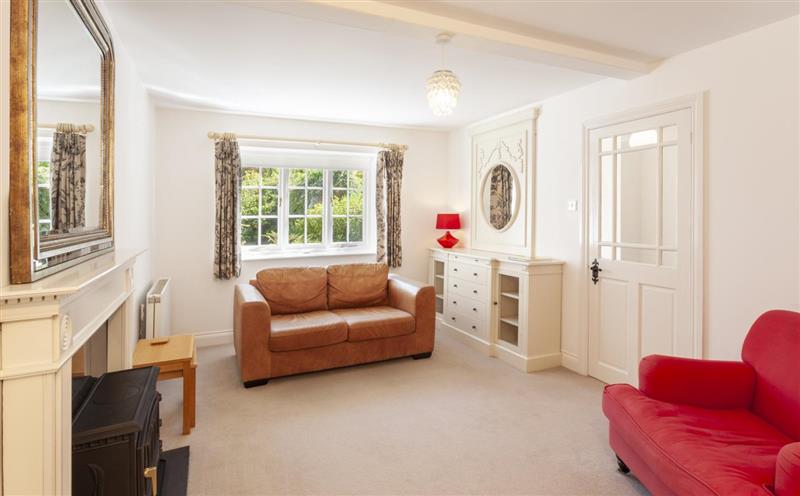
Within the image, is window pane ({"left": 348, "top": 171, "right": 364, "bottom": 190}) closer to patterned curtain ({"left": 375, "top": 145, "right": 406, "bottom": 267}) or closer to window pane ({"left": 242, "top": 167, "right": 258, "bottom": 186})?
patterned curtain ({"left": 375, "top": 145, "right": 406, "bottom": 267})

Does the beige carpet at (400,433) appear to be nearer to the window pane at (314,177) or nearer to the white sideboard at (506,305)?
the white sideboard at (506,305)

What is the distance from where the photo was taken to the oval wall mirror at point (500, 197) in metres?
4.42

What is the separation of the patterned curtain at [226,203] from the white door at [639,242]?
339cm

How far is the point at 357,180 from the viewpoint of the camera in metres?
5.27

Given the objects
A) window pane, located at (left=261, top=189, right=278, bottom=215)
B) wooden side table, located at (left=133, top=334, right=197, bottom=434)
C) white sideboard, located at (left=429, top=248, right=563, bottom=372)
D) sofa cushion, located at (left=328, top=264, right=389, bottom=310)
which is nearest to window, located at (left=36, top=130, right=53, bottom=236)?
wooden side table, located at (left=133, top=334, right=197, bottom=434)

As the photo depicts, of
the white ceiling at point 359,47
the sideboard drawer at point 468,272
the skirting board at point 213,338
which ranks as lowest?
the skirting board at point 213,338

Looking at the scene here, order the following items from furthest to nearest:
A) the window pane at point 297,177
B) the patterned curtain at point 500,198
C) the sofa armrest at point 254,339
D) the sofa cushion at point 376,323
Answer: the window pane at point 297,177 → the patterned curtain at point 500,198 → the sofa cushion at point 376,323 → the sofa armrest at point 254,339

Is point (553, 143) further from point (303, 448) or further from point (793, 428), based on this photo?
point (303, 448)

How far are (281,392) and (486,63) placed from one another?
2.89 m

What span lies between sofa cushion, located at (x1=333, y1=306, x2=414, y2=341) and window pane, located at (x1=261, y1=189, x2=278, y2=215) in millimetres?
1562

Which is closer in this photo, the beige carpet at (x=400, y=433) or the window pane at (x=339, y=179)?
the beige carpet at (x=400, y=433)

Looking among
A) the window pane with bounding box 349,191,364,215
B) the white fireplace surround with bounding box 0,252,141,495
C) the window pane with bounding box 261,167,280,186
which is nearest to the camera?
the white fireplace surround with bounding box 0,252,141,495

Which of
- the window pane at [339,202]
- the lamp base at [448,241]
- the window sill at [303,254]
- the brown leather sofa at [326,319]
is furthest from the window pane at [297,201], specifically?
the lamp base at [448,241]

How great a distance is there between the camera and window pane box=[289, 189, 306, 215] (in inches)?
194
